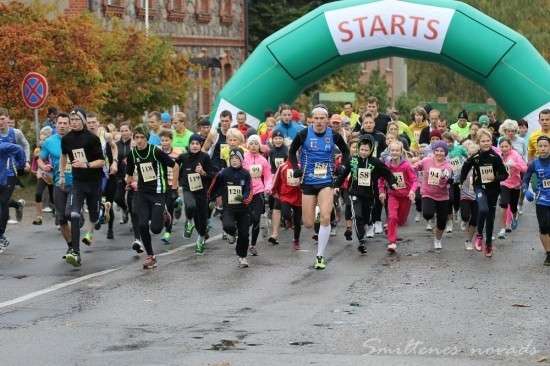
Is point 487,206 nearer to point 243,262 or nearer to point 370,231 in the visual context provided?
point 370,231

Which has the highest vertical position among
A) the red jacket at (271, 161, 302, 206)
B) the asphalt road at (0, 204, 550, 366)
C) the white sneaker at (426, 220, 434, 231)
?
the red jacket at (271, 161, 302, 206)

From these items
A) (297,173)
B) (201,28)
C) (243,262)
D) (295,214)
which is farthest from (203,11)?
(243,262)

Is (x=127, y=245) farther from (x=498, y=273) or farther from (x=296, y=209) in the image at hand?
(x=498, y=273)

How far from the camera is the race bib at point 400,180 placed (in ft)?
58.1

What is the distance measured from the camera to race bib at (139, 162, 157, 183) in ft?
51.4

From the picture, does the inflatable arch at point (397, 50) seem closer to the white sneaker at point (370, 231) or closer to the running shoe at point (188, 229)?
the white sneaker at point (370, 231)

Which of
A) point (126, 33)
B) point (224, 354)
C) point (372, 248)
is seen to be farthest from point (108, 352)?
point (126, 33)

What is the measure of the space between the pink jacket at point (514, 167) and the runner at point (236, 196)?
3988mm

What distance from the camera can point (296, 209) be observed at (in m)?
18.1

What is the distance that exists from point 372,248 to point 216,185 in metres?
2.53

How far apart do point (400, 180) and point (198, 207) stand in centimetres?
247

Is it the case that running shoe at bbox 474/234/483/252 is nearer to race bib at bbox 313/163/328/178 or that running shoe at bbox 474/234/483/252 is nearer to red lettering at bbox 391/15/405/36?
race bib at bbox 313/163/328/178

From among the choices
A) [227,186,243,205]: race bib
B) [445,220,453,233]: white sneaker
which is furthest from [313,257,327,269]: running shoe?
[445,220,453,233]: white sneaker

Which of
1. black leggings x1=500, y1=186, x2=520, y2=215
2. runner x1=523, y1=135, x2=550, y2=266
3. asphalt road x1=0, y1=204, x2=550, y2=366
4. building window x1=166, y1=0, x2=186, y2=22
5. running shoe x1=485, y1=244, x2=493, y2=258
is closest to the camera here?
asphalt road x1=0, y1=204, x2=550, y2=366
